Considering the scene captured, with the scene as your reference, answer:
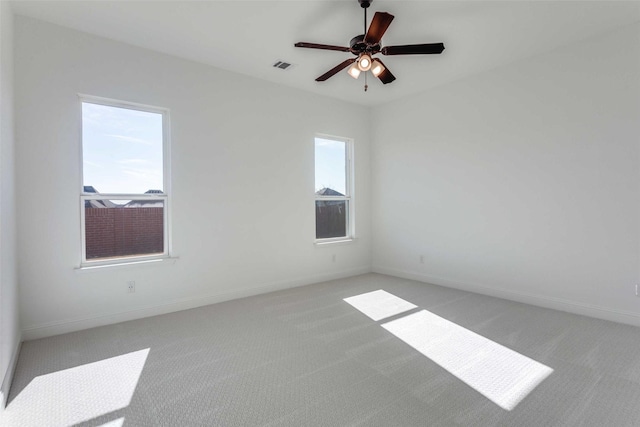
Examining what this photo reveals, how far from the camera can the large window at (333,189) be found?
4992 mm

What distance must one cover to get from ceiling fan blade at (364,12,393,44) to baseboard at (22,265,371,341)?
3.14m

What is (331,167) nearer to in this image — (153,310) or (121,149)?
(121,149)

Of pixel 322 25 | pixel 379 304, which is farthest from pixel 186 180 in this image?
pixel 379 304

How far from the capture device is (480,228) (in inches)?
165

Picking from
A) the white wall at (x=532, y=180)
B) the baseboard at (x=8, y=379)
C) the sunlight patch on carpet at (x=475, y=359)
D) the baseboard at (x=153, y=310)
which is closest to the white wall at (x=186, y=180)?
the baseboard at (x=153, y=310)

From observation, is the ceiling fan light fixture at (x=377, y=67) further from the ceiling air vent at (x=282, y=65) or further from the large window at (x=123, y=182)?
the large window at (x=123, y=182)

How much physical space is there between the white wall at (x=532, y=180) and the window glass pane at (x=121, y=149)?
3.49 metres

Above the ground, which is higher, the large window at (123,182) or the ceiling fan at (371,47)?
the ceiling fan at (371,47)

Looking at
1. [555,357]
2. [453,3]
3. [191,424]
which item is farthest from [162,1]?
[555,357]

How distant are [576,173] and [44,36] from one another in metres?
5.32

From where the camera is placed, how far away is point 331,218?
5168 mm

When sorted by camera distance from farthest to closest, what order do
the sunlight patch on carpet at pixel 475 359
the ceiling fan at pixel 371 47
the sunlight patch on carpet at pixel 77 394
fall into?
1. the ceiling fan at pixel 371 47
2. the sunlight patch on carpet at pixel 475 359
3. the sunlight patch on carpet at pixel 77 394

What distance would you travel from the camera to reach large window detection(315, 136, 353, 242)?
197 inches

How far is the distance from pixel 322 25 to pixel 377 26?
817 millimetres
